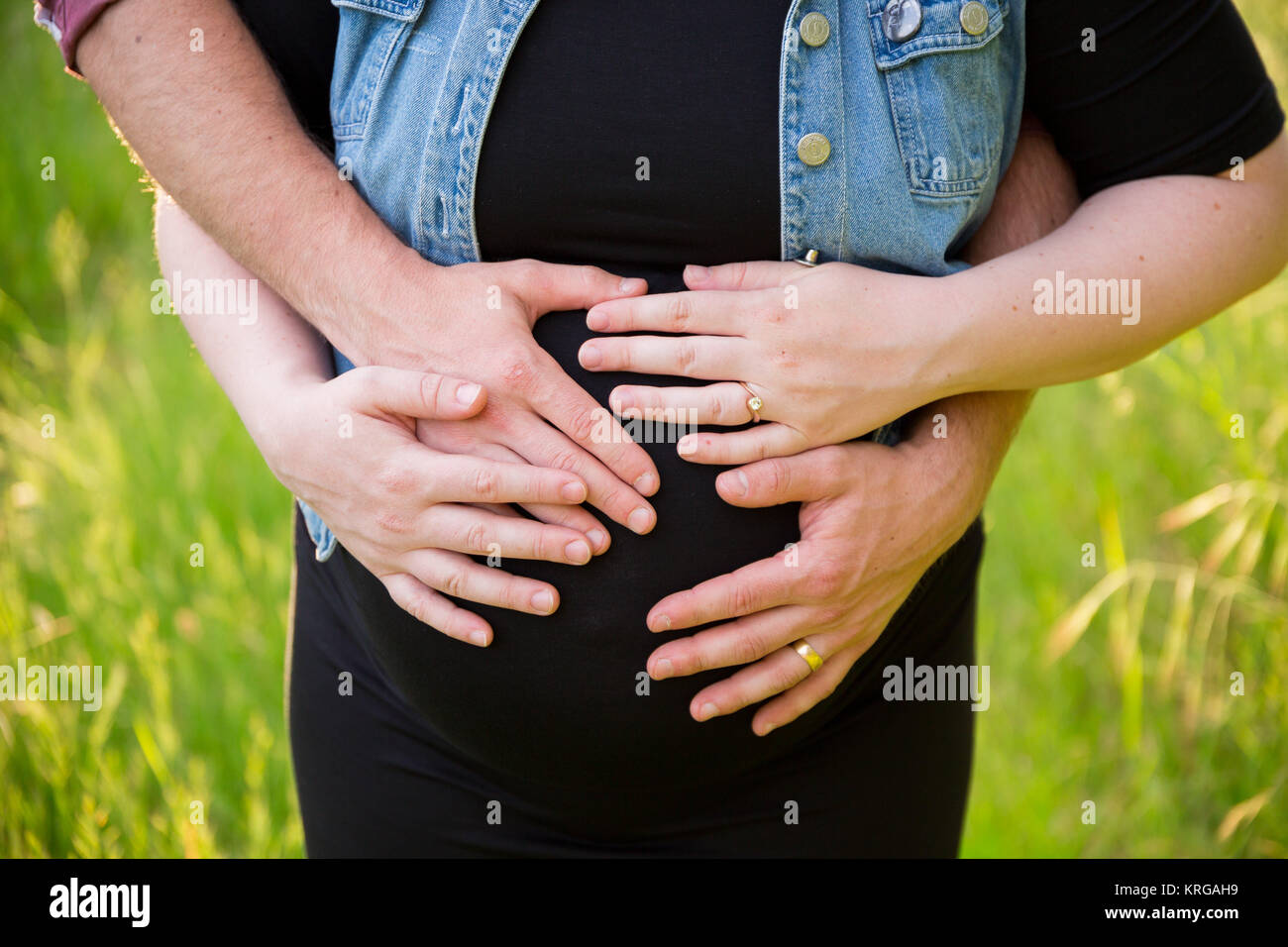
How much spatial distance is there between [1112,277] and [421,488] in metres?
0.82

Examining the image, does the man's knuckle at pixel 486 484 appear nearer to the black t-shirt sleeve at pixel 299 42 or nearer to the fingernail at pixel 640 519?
the fingernail at pixel 640 519

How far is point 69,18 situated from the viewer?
119 centimetres

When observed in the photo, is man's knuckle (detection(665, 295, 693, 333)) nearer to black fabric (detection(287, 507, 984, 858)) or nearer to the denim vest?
the denim vest

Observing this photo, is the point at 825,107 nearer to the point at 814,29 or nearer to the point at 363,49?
the point at 814,29

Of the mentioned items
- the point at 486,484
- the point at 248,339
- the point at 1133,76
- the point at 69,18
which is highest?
the point at 69,18

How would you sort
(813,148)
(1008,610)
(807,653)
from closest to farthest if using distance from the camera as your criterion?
(813,148) → (807,653) → (1008,610)

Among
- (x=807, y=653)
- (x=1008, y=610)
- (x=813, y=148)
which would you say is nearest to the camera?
(x=813, y=148)

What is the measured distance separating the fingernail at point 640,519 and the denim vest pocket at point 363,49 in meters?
0.54

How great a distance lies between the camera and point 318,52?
1.30 metres

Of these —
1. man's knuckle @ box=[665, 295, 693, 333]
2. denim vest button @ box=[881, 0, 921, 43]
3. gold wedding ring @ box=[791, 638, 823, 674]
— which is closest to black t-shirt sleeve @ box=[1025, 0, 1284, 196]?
denim vest button @ box=[881, 0, 921, 43]

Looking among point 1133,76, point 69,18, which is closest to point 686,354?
point 1133,76

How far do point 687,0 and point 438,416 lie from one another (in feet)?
1.75
